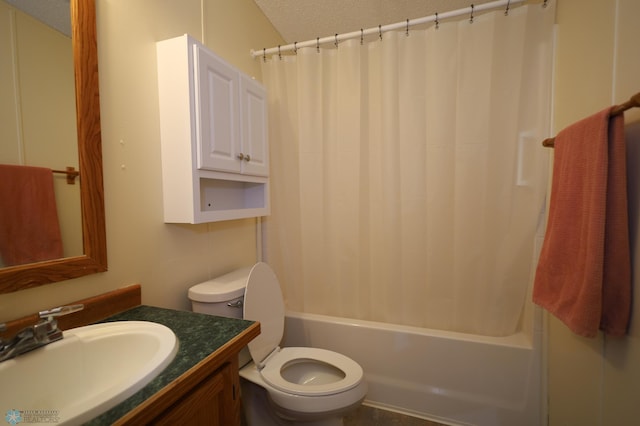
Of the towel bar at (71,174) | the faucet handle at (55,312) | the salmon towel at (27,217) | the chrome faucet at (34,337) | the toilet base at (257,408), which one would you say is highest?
the towel bar at (71,174)

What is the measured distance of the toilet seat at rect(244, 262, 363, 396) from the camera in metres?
1.15

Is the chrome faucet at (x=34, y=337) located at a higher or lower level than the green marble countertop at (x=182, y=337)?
higher

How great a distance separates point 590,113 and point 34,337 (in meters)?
1.83

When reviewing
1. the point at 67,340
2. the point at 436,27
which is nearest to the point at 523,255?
the point at 436,27

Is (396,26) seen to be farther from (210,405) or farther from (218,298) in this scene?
(210,405)

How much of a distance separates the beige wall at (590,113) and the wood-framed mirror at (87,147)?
5.32 ft

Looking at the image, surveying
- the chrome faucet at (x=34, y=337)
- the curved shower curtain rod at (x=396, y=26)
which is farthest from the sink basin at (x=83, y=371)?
the curved shower curtain rod at (x=396, y=26)

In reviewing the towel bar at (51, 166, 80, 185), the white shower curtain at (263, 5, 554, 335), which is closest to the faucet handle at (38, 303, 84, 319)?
the towel bar at (51, 166, 80, 185)

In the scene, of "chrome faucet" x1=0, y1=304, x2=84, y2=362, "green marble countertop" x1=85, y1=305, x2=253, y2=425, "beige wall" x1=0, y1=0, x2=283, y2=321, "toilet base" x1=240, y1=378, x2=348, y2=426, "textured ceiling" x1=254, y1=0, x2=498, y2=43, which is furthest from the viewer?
"textured ceiling" x1=254, y1=0, x2=498, y2=43

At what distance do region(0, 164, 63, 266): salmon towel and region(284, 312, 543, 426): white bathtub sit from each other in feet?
4.24

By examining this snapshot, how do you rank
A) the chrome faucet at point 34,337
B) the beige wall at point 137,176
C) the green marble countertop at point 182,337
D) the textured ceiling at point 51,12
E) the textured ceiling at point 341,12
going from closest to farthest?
1. the green marble countertop at point 182,337
2. the chrome faucet at point 34,337
3. the textured ceiling at point 51,12
4. the beige wall at point 137,176
5. the textured ceiling at point 341,12

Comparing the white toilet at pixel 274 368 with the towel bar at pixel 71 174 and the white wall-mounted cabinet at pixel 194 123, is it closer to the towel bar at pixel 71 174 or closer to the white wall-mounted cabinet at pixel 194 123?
the white wall-mounted cabinet at pixel 194 123

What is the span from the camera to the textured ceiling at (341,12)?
5.26 ft

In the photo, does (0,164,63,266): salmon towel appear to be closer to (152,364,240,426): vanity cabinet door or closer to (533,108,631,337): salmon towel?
(152,364,240,426): vanity cabinet door
